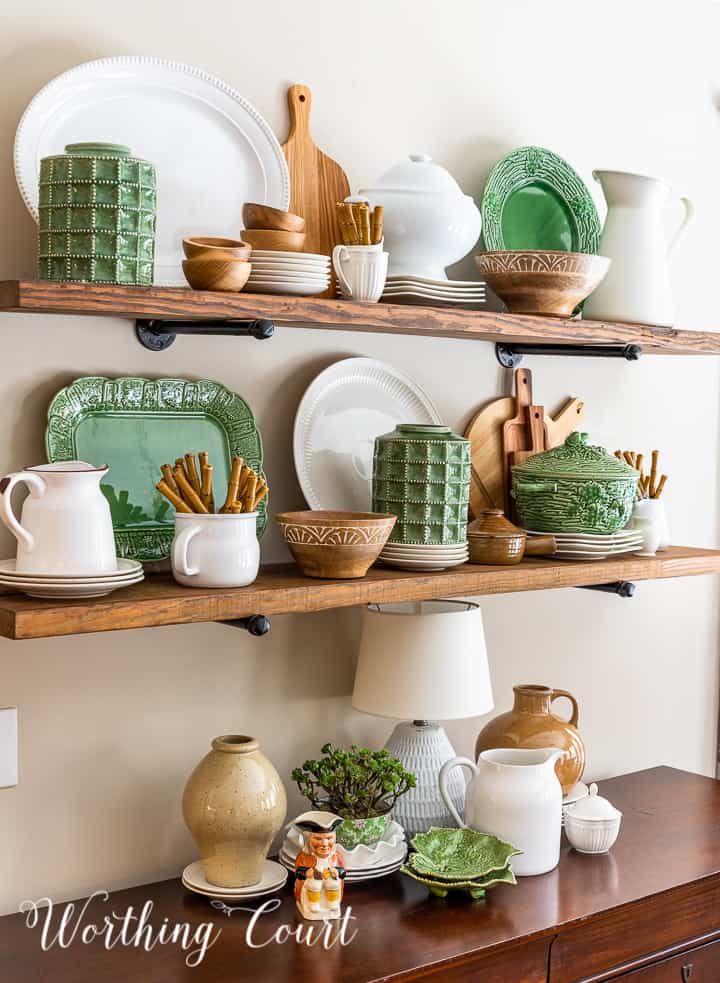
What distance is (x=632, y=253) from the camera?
200cm

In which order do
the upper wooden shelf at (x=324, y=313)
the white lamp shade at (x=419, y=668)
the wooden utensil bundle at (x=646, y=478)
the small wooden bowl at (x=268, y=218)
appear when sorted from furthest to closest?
the wooden utensil bundle at (x=646, y=478), the white lamp shade at (x=419, y=668), the small wooden bowl at (x=268, y=218), the upper wooden shelf at (x=324, y=313)

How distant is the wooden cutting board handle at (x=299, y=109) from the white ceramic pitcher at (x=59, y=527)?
0.66m

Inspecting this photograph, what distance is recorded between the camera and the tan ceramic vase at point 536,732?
6.26 feet

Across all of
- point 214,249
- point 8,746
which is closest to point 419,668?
point 8,746

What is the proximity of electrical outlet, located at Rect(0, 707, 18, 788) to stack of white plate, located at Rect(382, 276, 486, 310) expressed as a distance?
2.58 feet

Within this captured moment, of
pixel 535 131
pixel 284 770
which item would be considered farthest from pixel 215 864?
pixel 535 131

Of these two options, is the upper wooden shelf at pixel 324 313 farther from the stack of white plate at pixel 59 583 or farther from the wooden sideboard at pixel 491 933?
the wooden sideboard at pixel 491 933

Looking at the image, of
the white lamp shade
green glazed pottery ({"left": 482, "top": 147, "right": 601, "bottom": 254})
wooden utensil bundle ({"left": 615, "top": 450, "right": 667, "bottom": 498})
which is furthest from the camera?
wooden utensil bundle ({"left": 615, "top": 450, "right": 667, "bottom": 498})

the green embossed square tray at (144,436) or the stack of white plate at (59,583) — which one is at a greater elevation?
the green embossed square tray at (144,436)

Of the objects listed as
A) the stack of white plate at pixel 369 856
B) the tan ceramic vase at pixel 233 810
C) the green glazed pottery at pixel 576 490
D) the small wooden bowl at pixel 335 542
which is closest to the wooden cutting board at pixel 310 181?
the small wooden bowl at pixel 335 542

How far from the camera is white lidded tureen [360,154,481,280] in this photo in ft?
5.77

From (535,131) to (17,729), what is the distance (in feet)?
4.39

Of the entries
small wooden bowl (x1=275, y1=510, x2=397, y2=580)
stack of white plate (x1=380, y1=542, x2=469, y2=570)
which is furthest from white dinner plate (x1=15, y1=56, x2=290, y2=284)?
stack of white plate (x1=380, y1=542, x2=469, y2=570)

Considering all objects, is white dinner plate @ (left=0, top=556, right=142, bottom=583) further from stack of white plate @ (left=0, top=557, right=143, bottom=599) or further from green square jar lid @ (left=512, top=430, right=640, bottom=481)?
green square jar lid @ (left=512, top=430, right=640, bottom=481)
